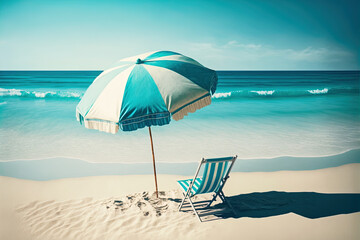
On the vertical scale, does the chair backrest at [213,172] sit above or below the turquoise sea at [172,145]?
above

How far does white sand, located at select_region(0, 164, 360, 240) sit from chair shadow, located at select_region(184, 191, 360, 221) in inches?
1.6

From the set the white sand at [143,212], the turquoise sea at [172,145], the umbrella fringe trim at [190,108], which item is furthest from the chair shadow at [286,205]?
the umbrella fringe trim at [190,108]

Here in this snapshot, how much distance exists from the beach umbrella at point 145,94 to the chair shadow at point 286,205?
69.3 inches

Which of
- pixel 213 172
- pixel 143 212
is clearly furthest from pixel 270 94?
pixel 143 212

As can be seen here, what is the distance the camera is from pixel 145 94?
8.95 feet

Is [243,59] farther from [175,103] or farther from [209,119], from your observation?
[175,103]

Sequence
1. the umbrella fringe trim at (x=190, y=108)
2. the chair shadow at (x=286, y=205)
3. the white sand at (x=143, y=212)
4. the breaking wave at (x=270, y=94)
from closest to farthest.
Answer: the umbrella fringe trim at (x=190, y=108), the white sand at (x=143, y=212), the chair shadow at (x=286, y=205), the breaking wave at (x=270, y=94)

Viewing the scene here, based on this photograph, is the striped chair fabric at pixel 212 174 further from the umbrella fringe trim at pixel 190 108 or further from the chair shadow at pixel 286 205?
the umbrella fringe trim at pixel 190 108

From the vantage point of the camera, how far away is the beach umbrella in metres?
2.61

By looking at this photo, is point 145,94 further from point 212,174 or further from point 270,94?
point 270,94

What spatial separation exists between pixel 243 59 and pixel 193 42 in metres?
7.36

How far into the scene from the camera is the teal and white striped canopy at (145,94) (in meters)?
2.61

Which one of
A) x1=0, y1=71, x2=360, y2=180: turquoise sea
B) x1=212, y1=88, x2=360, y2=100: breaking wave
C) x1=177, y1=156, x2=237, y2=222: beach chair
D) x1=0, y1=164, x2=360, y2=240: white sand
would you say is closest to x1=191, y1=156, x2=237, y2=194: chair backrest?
x1=177, y1=156, x2=237, y2=222: beach chair

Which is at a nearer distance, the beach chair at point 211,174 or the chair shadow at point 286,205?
the beach chair at point 211,174
